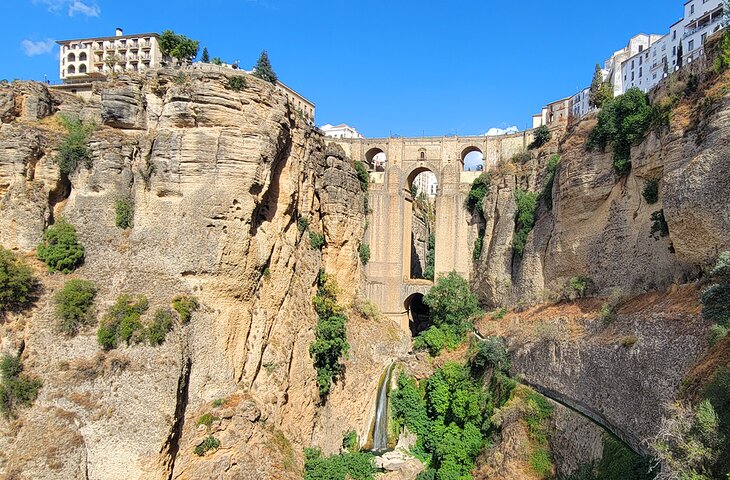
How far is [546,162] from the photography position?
104 feet

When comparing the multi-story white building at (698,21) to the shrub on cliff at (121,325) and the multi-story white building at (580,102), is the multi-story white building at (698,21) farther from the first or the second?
the shrub on cliff at (121,325)

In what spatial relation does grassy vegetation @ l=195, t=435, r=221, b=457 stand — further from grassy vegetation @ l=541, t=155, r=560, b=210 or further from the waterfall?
grassy vegetation @ l=541, t=155, r=560, b=210

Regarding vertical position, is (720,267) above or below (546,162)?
below

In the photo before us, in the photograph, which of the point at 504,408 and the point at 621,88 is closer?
the point at 504,408

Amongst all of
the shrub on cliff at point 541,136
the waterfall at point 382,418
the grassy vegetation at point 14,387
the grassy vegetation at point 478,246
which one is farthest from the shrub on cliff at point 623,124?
the grassy vegetation at point 14,387

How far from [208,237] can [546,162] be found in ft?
65.6

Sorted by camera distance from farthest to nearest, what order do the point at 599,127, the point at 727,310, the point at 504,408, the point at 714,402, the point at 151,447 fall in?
the point at 599,127, the point at 504,408, the point at 151,447, the point at 727,310, the point at 714,402

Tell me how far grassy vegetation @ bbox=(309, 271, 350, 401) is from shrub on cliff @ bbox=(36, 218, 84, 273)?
10.3m

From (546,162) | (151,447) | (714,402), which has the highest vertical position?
(546,162)

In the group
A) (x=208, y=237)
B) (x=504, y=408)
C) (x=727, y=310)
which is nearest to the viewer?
(x=727, y=310)

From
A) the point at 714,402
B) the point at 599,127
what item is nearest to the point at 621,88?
the point at 599,127

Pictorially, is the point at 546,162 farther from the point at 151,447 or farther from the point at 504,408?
the point at 151,447

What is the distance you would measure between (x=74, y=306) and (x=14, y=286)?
184 centimetres

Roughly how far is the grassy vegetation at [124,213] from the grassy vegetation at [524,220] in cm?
1929
